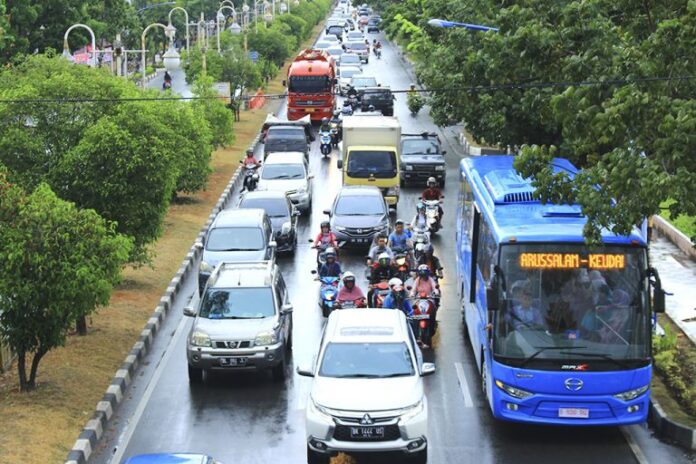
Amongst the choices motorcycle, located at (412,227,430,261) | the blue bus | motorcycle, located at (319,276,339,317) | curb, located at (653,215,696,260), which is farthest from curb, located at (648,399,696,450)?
curb, located at (653,215,696,260)

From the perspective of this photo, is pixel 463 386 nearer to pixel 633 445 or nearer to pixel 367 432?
pixel 633 445

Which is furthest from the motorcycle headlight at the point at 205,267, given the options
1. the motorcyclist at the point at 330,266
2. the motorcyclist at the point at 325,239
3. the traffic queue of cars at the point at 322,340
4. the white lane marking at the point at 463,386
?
the white lane marking at the point at 463,386

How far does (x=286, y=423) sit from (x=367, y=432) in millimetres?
2838

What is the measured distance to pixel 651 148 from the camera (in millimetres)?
16234

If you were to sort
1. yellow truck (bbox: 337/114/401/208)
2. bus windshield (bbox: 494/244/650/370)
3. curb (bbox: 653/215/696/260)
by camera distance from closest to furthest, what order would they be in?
bus windshield (bbox: 494/244/650/370) → curb (bbox: 653/215/696/260) → yellow truck (bbox: 337/114/401/208)

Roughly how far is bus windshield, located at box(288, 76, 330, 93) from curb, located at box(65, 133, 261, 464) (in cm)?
2605

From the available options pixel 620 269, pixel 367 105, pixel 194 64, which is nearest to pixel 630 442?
pixel 620 269

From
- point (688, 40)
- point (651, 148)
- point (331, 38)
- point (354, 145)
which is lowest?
point (331, 38)

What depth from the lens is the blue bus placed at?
15.3m

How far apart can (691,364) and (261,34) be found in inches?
2567

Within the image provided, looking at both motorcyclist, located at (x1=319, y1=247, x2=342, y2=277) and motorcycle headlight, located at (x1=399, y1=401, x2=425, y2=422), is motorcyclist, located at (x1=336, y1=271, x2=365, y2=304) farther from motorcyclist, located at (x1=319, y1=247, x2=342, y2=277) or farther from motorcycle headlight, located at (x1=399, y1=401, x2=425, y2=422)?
motorcycle headlight, located at (x1=399, y1=401, x2=425, y2=422)

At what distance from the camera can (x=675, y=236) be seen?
3206cm

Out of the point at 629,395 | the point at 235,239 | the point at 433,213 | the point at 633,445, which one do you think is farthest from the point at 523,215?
the point at 433,213

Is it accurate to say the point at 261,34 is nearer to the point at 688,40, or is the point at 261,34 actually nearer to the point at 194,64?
the point at 194,64
